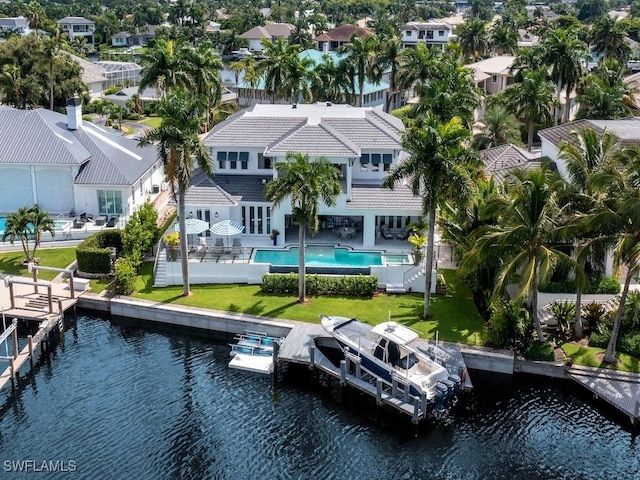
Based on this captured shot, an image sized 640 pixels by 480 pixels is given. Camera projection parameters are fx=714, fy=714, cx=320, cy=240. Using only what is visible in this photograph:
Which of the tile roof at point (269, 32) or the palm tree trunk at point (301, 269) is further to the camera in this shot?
the tile roof at point (269, 32)

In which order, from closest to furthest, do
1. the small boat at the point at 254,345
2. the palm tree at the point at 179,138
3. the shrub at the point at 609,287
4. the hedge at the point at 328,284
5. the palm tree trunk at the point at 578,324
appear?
the small boat at the point at 254,345, the palm tree trunk at the point at 578,324, the palm tree at the point at 179,138, the shrub at the point at 609,287, the hedge at the point at 328,284

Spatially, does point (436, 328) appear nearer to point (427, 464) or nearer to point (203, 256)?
point (427, 464)

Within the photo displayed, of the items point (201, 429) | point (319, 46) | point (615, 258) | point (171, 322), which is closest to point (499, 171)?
point (615, 258)

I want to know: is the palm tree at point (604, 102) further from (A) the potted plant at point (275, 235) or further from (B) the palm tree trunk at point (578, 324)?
(A) the potted plant at point (275, 235)

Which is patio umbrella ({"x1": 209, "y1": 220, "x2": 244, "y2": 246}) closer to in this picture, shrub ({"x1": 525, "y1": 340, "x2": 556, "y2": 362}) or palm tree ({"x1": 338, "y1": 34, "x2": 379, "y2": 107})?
shrub ({"x1": 525, "y1": 340, "x2": 556, "y2": 362})

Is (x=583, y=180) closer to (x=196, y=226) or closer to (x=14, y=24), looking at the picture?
(x=196, y=226)

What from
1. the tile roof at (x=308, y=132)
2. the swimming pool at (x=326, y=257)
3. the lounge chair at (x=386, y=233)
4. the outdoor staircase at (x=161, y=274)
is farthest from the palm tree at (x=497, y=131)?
the outdoor staircase at (x=161, y=274)

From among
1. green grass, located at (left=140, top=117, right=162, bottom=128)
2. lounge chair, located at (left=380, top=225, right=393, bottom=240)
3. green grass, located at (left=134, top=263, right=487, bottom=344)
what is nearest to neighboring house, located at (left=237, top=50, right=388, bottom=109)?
green grass, located at (left=140, top=117, right=162, bottom=128)
